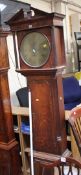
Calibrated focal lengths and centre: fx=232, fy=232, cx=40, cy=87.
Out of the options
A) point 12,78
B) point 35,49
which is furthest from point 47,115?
point 12,78

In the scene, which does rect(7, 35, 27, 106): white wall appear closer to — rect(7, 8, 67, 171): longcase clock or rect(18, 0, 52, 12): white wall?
rect(18, 0, 52, 12): white wall

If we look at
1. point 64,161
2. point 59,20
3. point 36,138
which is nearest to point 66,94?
point 36,138

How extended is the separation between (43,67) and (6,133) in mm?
866

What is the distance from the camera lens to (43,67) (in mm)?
1513

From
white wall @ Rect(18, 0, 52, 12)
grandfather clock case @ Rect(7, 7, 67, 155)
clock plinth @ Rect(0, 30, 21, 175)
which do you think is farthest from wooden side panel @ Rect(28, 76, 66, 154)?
white wall @ Rect(18, 0, 52, 12)

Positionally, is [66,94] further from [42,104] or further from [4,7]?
[42,104]

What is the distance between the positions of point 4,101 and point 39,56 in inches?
27.7

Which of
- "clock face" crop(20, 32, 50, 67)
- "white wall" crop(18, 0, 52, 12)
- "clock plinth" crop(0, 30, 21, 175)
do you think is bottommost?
"clock plinth" crop(0, 30, 21, 175)

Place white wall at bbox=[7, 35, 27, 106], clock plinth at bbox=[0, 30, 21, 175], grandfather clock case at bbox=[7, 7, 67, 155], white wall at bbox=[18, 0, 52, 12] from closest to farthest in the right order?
grandfather clock case at bbox=[7, 7, 67, 155] → clock plinth at bbox=[0, 30, 21, 175] → white wall at bbox=[7, 35, 27, 106] → white wall at bbox=[18, 0, 52, 12]

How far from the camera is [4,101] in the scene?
2066 millimetres

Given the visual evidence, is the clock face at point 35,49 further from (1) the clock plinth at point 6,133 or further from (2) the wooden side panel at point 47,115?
(1) the clock plinth at point 6,133

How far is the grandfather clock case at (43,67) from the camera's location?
57.5 inches

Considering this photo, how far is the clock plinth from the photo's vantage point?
202 centimetres

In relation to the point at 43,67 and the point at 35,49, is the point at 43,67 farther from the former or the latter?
the point at 35,49
